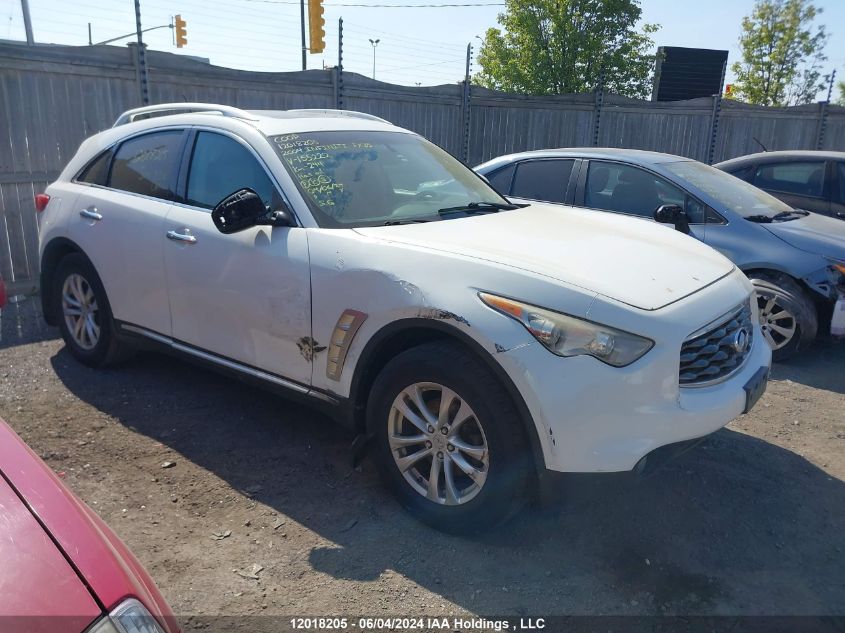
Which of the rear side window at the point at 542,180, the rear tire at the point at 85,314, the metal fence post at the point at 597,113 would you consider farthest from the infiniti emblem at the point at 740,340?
the metal fence post at the point at 597,113

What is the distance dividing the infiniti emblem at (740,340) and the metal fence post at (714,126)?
479 inches

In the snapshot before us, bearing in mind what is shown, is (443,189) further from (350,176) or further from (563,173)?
(563,173)

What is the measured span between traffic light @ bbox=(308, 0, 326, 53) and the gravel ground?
1569 cm

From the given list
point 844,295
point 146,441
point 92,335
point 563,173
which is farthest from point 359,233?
point 844,295

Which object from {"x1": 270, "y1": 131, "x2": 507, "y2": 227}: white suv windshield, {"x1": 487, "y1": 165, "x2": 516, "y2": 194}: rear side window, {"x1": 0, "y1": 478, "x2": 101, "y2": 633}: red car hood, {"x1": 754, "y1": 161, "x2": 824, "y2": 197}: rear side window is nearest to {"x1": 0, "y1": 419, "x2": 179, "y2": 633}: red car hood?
{"x1": 0, "y1": 478, "x2": 101, "y2": 633}: red car hood

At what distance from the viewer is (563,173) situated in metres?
6.25

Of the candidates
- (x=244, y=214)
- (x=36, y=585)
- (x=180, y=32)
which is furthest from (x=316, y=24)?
(x=36, y=585)

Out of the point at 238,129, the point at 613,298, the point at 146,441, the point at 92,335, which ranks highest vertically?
the point at 238,129

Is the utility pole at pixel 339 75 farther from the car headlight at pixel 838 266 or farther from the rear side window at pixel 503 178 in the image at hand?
the car headlight at pixel 838 266

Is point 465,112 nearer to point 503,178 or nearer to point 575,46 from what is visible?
point 503,178

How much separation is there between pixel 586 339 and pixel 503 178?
13.9 feet

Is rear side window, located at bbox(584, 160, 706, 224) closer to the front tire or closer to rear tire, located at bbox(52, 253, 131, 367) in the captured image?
the front tire

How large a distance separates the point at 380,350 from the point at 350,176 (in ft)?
3.60

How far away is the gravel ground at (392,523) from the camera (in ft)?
8.82
